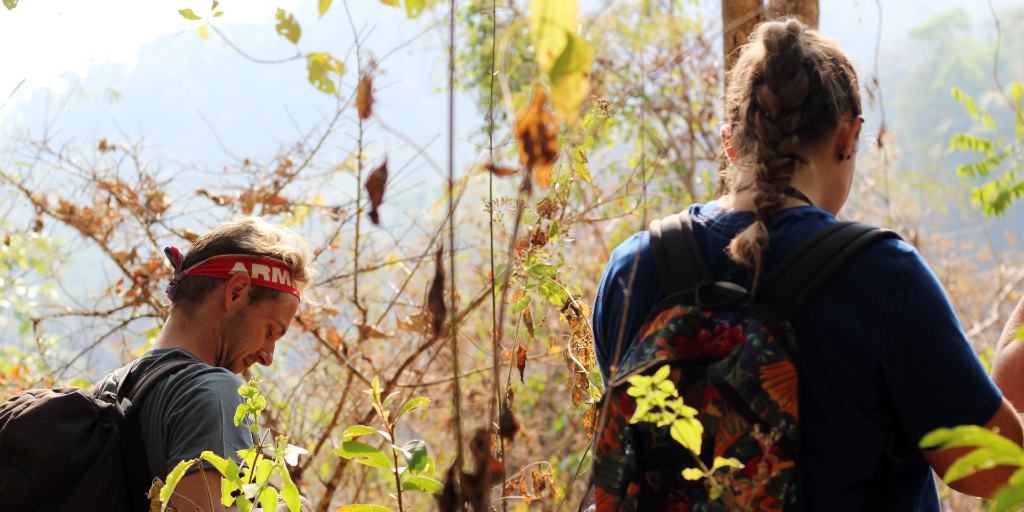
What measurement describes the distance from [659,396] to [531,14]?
433 millimetres

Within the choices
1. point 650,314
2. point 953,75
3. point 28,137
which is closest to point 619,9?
point 28,137

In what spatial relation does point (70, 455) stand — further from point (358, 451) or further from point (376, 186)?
point (376, 186)

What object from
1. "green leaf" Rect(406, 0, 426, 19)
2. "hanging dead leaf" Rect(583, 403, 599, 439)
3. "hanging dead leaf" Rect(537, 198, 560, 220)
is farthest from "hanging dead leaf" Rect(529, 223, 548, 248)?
"green leaf" Rect(406, 0, 426, 19)

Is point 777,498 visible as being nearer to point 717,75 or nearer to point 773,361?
point 773,361

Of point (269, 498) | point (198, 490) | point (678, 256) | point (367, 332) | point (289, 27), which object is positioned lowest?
point (367, 332)

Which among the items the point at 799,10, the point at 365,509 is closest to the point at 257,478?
the point at 365,509

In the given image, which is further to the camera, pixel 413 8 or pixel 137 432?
pixel 137 432

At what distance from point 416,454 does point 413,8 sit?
20.5 inches

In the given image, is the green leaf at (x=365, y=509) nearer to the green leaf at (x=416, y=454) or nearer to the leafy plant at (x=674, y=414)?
the green leaf at (x=416, y=454)

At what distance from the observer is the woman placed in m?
0.87

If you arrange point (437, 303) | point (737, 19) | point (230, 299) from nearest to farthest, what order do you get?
1. point (437, 303)
2. point (230, 299)
3. point (737, 19)

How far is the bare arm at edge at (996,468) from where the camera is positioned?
88 cm

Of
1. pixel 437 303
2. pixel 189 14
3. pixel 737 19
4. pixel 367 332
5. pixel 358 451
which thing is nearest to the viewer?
pixel 437 303

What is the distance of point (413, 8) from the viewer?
0.74 m
